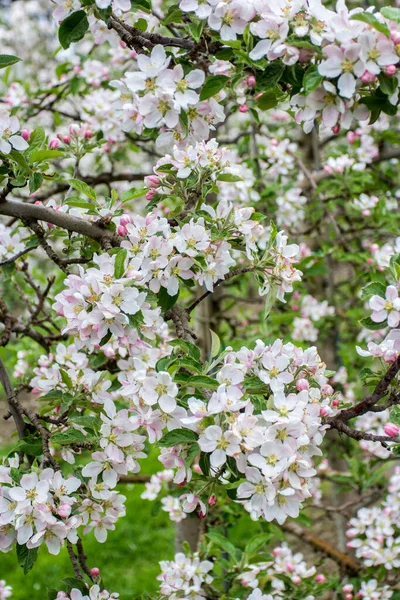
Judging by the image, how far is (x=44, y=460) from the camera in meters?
1.47

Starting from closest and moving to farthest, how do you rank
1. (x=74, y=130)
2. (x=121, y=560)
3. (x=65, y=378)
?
1. (x=65, y=378)
2. (x=74, y=130)
3. (x=121, y=560)

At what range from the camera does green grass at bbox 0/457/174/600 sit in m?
4.37

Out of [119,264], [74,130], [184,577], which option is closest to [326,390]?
[119,264]

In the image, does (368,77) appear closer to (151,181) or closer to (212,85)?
(212,85)

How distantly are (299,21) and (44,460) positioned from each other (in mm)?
1051

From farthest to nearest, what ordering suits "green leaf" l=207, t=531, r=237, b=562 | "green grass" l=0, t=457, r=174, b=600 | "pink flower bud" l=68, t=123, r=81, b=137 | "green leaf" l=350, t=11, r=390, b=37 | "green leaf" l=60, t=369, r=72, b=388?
"green grass" l=0, t=457, r=174, b=600
"green leaf" l=207, t=531, r=237, b=562
"pink flower bud" l=68, t=123, r=81, b=137
"green leaf" l=60, t=369, r=72, b=388
"green leaf" l=350, t=11, r=390, b=37

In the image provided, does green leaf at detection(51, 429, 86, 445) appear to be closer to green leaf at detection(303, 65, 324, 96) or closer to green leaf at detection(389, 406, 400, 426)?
green leaf at detection(389, 406, 400, 426)

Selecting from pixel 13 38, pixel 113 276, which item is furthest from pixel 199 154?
pixel 13 38

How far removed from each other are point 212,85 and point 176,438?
76 cm

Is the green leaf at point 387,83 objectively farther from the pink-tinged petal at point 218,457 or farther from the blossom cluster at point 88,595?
the blossom cluster at point 88,595

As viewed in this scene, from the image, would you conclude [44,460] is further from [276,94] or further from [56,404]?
[276,94]

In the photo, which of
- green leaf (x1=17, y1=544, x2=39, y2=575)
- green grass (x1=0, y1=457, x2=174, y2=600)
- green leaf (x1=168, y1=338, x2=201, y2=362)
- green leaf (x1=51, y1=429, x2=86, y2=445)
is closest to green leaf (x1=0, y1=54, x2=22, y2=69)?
green leaf (x1=168, y1=338, x2=201, y2=362)

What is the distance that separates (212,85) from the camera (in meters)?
1.46

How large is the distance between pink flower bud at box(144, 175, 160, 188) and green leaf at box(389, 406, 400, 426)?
2.41 feet
